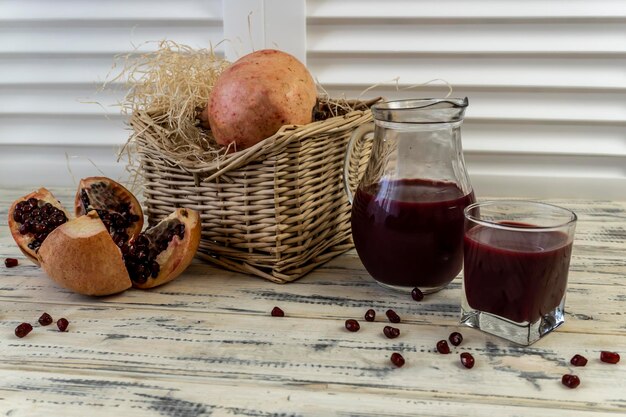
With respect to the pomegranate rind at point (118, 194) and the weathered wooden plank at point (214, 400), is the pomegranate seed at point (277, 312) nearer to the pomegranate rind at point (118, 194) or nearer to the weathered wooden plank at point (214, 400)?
the weathered wooden plank at point (214, 400)

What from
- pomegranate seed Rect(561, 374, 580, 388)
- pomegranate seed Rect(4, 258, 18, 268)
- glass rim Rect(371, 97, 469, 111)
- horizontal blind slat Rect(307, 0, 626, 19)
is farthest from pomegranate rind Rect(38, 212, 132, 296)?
horizontal blind slat Rect(307, 0, 626, 19)

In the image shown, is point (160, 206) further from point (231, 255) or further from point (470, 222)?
point (470, 222)

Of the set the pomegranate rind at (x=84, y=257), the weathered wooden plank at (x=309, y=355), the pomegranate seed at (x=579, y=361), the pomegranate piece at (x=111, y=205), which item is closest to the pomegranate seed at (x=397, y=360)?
the weathered wooden plank at (x=309, y=355)

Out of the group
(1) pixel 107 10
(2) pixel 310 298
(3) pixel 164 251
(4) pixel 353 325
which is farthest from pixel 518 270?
(1) pixel 107 10

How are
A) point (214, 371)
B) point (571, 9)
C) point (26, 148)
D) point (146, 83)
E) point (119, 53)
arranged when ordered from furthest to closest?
1. point (26, 148)
2. point (119, 53)
3. point (571, 9)
4. point (146, 83)
5. point (214, 371)

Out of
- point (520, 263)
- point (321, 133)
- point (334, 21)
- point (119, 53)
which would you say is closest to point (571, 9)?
point (334, 21)

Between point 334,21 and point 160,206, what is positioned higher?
point 334,21

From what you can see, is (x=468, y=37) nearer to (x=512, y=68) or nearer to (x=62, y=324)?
(x=512, y=68)

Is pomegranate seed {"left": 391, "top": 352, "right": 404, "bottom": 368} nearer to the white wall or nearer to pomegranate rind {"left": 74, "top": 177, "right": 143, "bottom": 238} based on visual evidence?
pomegranate rind {"left": 74, "top": 177, "right": 143, "bottom": 238}
